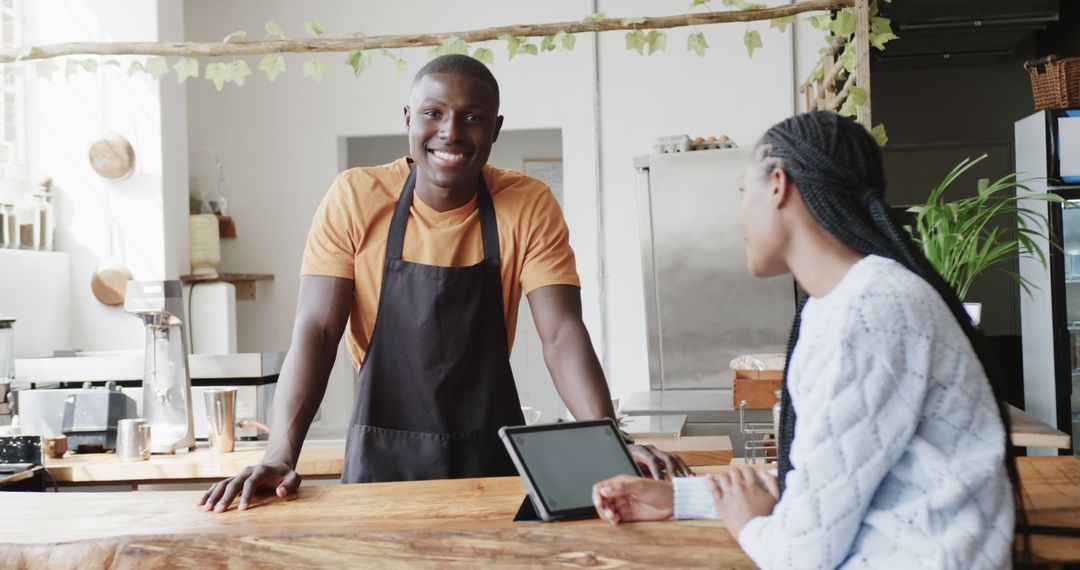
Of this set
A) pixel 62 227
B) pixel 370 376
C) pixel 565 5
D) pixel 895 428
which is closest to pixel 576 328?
pixel 370 376

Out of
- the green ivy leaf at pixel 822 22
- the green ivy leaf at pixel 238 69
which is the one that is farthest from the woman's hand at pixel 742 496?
the green ivy leaf at pixel 238 69

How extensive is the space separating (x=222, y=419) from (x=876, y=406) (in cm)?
243

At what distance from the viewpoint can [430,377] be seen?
6.57ft

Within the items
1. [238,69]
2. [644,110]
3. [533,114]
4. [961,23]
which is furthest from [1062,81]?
[238,69]

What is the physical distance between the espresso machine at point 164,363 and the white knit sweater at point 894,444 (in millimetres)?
2203

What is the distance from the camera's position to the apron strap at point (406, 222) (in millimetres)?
2012

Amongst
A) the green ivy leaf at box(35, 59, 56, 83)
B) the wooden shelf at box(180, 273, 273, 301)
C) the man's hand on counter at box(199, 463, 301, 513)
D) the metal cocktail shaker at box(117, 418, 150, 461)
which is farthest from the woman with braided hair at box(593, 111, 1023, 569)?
the wooden shelf at box(180, 273, 273, 301)

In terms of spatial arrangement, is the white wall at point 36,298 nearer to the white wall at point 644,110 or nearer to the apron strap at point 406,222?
the white wall at point 644,110

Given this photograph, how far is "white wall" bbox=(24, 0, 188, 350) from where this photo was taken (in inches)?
188

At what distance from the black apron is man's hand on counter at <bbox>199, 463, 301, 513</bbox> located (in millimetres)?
345

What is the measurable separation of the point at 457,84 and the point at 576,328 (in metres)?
0.52

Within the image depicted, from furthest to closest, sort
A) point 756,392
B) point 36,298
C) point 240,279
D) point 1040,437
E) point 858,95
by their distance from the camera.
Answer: point 240,279 → point 36,298 → point 858,95 → point 756,392 → point 1040,437

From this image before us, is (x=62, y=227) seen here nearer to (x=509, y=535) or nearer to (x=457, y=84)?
(x=457, y=84)

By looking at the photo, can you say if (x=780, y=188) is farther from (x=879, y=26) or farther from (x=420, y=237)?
(x=879, y=26)
